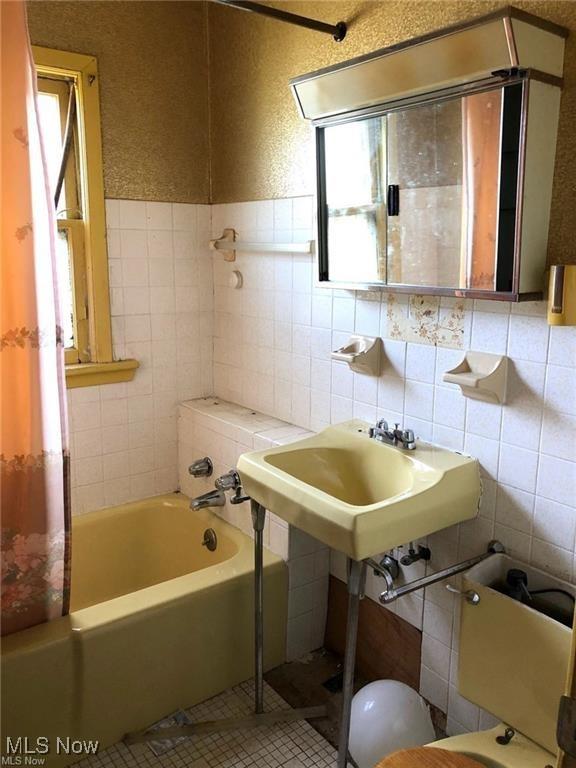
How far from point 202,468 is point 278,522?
1.50ft

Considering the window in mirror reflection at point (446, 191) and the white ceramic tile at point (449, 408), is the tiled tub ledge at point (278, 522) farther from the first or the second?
the window in mirror reflection at point (446, 191)

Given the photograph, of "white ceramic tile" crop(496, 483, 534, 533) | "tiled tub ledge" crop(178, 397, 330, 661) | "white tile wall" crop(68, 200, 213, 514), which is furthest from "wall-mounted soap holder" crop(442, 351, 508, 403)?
"white tile wall" crop(68, 200, 213, 514)

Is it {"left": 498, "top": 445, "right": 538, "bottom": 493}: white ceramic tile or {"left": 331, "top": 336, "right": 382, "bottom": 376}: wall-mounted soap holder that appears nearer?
{"left": 498, "top": 445, "right": 538, "bottom": 493}: white ceramic tile

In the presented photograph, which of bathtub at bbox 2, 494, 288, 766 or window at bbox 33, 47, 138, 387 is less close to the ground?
window at bbox 33, 47, 138, 387

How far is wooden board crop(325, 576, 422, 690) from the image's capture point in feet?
6.56

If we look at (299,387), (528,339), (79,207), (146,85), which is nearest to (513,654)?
(528,339)

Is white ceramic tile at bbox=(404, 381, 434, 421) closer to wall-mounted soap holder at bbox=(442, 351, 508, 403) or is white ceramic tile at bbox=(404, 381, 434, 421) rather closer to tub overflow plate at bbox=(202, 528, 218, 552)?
wall-mounted soap holder at bbox=(442, 351, 508, 403)

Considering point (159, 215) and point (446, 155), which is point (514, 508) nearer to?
point (446, 155)

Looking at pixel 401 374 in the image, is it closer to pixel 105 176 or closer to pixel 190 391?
pixel 190 391

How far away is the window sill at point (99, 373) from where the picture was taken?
Result: 2369mm

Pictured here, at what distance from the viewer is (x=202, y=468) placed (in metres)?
2.48

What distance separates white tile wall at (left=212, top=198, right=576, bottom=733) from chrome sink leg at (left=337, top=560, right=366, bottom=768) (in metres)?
0.40

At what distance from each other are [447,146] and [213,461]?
146cm

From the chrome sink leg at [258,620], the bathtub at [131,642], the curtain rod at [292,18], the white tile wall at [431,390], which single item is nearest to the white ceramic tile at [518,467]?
the white tile wall at [431,390]
